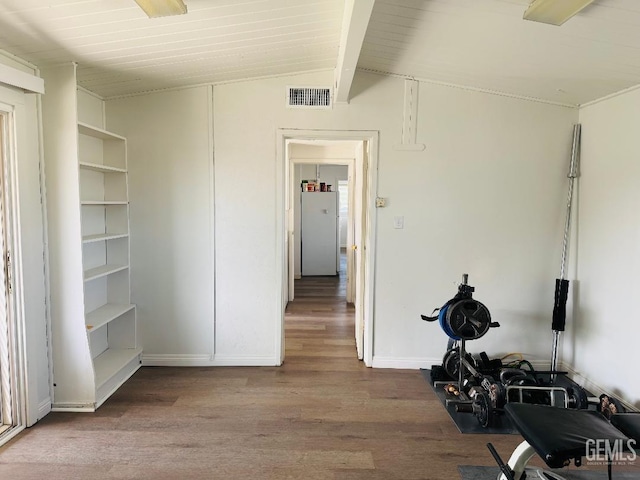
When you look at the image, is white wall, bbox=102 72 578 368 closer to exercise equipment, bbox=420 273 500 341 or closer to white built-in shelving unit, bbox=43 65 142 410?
white built-in shelving unit, bbox=43 65 142 410

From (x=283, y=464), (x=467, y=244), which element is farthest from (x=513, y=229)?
(x=283, y=464)

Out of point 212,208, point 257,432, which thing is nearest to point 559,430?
point 257,432

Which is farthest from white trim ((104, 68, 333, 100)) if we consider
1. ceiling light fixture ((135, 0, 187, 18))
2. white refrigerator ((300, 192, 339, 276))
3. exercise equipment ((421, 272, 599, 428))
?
white refrigerator ((300, 192, 339, 276))

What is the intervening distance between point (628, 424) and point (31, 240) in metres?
3.29

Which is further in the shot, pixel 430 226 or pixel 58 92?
pixel 430 226

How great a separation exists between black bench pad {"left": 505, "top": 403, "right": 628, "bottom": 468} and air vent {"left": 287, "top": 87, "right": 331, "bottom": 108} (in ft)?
8.41

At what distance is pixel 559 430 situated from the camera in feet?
5.41

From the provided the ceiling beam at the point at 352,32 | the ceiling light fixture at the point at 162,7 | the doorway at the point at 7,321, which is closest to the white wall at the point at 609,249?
the ceiling beam at the point at 352,32

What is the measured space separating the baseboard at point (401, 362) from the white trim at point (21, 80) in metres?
3.11

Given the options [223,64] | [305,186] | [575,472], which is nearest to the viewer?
[575,472]

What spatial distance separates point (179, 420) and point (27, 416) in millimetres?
918

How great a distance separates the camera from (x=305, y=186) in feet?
25.7

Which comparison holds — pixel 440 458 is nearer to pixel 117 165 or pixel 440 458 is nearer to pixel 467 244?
pixel 467 244

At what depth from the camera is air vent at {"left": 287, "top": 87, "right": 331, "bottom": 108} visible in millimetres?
3379
